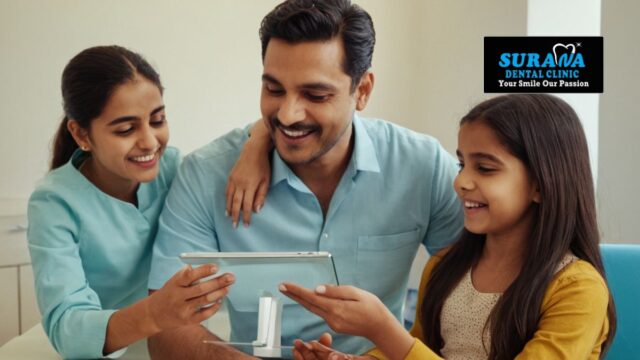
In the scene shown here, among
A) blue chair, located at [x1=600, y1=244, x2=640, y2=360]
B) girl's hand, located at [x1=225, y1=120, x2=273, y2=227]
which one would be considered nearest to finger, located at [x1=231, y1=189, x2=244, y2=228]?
girl's hand, located at [x1=225, y1=120, x2=273, y2=227]

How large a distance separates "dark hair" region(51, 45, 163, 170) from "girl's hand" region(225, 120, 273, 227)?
0.85 ft

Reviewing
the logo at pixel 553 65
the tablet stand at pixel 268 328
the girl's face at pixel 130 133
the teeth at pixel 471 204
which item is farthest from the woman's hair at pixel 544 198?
the logo at pixel 553 65

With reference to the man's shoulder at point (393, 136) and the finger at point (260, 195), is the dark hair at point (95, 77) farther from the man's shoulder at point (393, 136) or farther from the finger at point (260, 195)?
the man's shoulder at point (393, 136)

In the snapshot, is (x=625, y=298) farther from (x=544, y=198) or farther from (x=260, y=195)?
(x=260, y=195)

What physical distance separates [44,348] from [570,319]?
99 cm

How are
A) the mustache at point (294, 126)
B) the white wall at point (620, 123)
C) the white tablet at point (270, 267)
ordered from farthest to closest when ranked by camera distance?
the white wall at point (620, 123) → the mustache at point (294, 126) → the white tablet at point (270, 267)

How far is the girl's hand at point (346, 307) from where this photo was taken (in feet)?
4.15

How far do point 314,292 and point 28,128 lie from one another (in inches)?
64.1

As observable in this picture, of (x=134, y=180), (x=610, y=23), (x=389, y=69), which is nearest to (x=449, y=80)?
(x=389, y=69)

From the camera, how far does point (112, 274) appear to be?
65.4 inches

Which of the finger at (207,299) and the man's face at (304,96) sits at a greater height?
the man's face at (304,96)

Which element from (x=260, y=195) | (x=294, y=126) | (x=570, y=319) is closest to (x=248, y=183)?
(x=260, y=195)

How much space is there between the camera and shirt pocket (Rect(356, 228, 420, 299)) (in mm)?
1630

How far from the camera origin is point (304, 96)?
1.53 m
